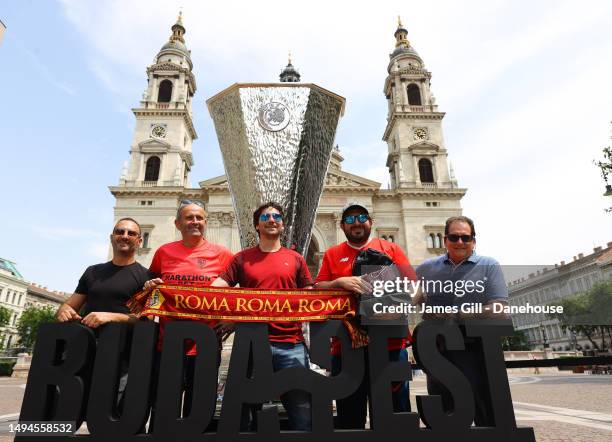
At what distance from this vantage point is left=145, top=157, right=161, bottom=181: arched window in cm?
3197

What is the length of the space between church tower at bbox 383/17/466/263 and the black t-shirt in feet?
92.8

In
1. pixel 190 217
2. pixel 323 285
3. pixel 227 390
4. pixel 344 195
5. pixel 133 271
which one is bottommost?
pixel 227 390

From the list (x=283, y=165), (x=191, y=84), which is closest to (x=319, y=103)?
(x=283, y=165)

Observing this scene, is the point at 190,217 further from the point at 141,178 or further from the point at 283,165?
the point at 141,178

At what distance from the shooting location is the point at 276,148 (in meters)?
5.20

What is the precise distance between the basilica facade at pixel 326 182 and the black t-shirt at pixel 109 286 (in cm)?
2644

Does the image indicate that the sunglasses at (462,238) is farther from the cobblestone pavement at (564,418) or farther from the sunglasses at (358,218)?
the cobblestone pavement at (564,418)

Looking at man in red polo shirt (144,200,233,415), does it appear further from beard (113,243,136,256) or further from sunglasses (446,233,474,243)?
sunglasses (446,233,474,243)

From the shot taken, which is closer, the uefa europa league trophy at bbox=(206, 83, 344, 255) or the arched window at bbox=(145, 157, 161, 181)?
the uefa europa league trophy at bbox=(206, 83, 344, 255)

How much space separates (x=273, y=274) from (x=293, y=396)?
0.79 metres

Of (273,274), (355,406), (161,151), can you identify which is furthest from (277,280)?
(161,151)

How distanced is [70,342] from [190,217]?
116cm

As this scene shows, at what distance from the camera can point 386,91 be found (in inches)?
1549

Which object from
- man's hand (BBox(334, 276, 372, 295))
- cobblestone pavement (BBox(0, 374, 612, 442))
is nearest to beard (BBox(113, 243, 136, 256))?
man's hand (BBox(334, 276, 372, 295))
